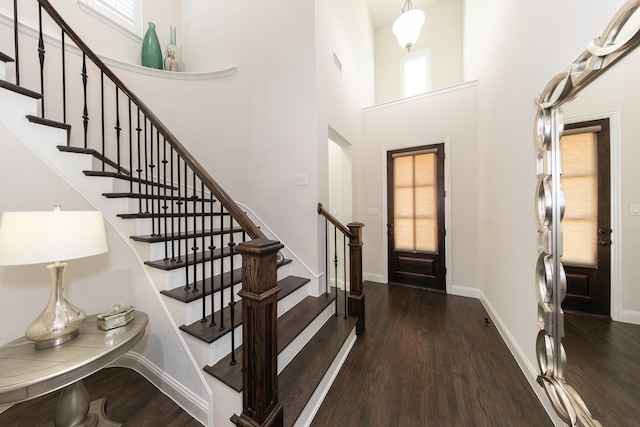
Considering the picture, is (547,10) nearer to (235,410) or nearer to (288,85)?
(288,85)

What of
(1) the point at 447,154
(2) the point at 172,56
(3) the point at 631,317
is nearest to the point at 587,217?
(3) the point at 631,317

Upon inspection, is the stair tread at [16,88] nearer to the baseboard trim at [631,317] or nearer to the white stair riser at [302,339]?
the white stair riser at [302,339]

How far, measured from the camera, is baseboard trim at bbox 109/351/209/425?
137 centimetres

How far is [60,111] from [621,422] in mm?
4376

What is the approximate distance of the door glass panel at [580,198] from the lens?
99cm

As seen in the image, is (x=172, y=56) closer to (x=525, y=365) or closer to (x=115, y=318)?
(x=115, y=318)

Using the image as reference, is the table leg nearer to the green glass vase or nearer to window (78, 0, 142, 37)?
the green glass vase

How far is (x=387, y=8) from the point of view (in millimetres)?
4250

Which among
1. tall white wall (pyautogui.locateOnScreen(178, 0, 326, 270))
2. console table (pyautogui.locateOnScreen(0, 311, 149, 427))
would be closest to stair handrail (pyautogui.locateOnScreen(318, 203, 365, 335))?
tall white wall (pyautogui.locateOnScreen(178, 0, 326, 270))

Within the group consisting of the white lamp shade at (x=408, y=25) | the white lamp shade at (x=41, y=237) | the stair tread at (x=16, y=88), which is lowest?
the white lamp shade at (x=41, y=237)

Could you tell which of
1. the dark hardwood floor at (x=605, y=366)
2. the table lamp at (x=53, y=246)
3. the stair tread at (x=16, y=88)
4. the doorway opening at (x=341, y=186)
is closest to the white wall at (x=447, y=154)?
the doorway opening at (x=341, y=186)

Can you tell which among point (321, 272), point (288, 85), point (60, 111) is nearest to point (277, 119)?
point (288, 85)

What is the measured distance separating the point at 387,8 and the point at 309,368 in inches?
229

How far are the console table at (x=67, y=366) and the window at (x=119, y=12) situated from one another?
3.41 m
